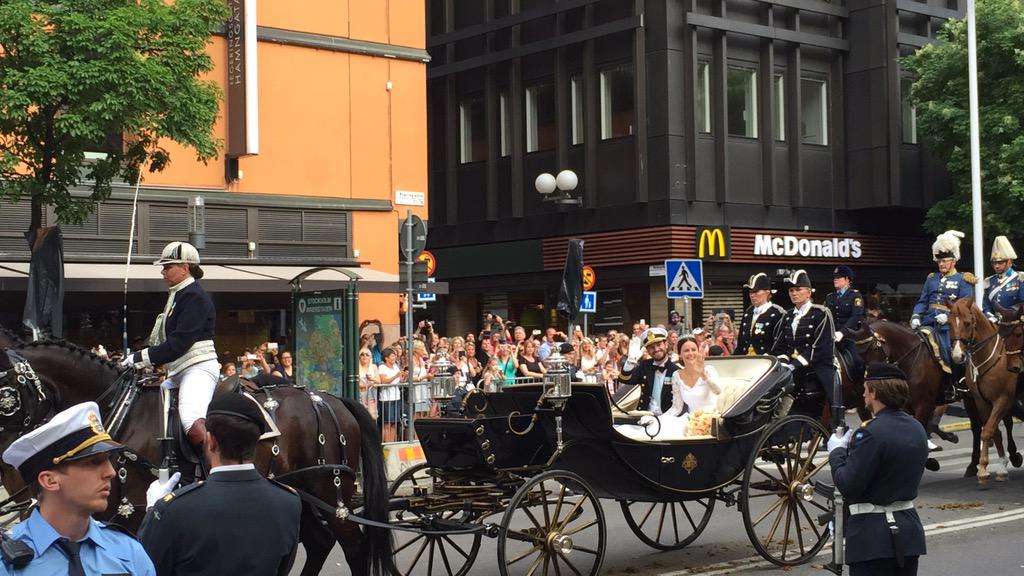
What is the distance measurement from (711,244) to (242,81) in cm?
1237

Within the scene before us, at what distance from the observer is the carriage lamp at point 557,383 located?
8695mm

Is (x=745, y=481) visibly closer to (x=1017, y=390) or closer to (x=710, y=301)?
(x=1017, y=390)

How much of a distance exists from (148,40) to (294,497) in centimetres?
1465

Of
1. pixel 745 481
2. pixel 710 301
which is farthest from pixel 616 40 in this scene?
pixel 745 481

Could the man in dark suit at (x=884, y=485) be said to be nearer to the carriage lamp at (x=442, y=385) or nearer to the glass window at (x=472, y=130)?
the carriage lamp at (x=442, y=385)

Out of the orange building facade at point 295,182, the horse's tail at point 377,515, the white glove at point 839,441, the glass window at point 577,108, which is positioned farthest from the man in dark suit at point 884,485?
the glass window at point 577,108

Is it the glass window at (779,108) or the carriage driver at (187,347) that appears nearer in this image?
the carriage driver at (187,347)

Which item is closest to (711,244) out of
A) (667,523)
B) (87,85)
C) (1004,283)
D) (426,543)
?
(1004,283)

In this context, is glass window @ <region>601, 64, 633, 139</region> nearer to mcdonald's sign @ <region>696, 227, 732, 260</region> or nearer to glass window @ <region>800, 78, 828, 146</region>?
mcdonald's sign @ <region>696, 227, 732, 260</region>

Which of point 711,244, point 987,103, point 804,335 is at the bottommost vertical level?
point 804,335

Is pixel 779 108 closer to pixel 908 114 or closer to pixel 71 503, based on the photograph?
pixel 908 114

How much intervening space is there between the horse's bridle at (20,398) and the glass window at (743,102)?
2602 centimetres

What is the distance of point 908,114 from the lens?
34875 mm

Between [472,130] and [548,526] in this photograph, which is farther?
[472,130]
